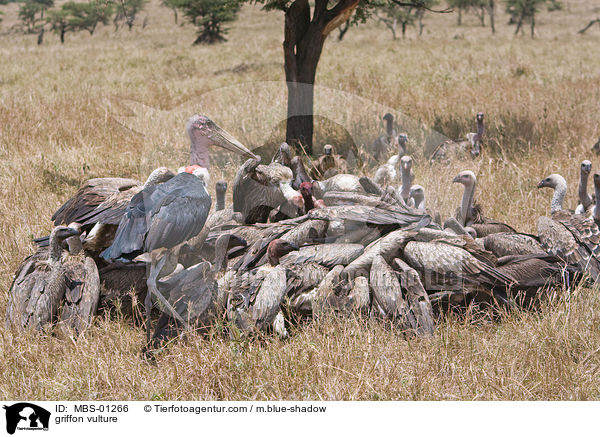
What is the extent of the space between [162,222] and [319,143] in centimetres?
572

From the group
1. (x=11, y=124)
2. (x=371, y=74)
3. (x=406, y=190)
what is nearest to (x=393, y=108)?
(x=371, y=74)

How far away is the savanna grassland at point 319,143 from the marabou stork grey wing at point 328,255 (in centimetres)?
49

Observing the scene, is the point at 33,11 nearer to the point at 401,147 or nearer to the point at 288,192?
the point at 401,147

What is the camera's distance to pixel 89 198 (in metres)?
5.13

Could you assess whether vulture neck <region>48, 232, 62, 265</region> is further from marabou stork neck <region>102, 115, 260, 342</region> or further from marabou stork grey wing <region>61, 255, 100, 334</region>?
marabou stork neck <region>102, 115, 260, 342</region>

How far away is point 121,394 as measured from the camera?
3482 millimetres

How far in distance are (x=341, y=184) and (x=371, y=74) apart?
10961 mm

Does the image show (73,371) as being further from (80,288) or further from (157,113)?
(157,113)

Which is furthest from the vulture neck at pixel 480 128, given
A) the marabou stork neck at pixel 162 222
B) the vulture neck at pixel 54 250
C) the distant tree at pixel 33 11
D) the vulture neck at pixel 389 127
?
the distant tree at pixel 33 11

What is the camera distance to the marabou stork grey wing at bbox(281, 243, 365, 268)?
170 inches

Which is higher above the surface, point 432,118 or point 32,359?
point 432,118

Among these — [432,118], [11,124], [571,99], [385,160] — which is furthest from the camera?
[571,99]

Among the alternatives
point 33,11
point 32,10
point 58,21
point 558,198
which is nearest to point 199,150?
point 558,198

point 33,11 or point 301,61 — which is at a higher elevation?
point 33,11
